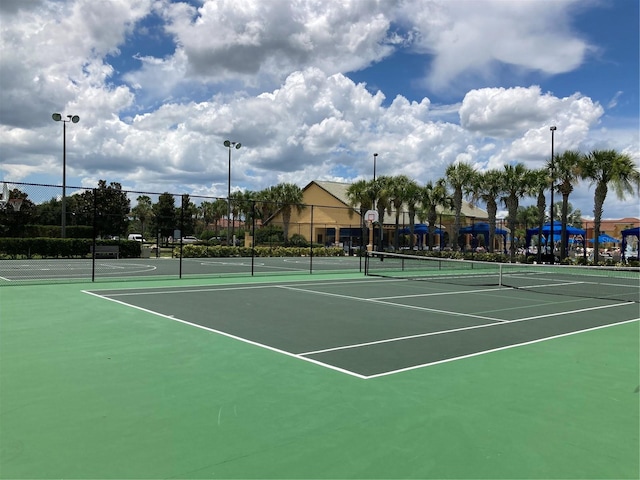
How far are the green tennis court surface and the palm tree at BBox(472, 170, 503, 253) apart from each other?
2842 centimetres

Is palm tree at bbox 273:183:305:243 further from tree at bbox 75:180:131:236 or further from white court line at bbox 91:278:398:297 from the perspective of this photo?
white court line at bbox 91:278:398:297

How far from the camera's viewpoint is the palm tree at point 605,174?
32031mm

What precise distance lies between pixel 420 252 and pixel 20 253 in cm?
2664

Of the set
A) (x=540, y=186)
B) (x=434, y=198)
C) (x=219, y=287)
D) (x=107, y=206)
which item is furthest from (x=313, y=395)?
(x=107, y=206)

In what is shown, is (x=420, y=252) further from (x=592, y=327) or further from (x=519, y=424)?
(x=519, y=424)

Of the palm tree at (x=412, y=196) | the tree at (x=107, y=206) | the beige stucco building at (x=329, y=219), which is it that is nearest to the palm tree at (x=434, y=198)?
the palm tree at (x=412, y=196)

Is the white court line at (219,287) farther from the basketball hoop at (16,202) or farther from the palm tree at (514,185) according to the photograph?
the palm tree at (514,185)

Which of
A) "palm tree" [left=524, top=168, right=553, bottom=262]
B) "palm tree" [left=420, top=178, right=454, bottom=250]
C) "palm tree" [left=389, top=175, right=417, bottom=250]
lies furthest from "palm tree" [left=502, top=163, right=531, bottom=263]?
"palm tree" [left=389, top=175, right=417, bottom=250]

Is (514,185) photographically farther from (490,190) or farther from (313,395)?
(313,395)

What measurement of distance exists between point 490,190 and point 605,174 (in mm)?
8257

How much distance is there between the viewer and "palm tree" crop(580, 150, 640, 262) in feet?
105

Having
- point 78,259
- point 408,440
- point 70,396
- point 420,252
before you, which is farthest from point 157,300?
point 420,252

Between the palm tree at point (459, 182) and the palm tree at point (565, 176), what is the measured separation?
6.70 m

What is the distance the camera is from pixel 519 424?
4.86m
